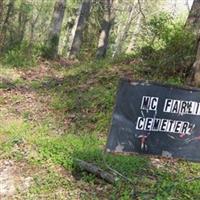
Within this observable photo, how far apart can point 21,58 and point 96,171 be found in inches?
396

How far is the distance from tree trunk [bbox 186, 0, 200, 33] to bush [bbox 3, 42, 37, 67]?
6.21m

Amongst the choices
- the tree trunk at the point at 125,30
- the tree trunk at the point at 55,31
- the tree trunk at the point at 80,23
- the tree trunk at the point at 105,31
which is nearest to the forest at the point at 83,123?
the tree trunk at the point at 55,31

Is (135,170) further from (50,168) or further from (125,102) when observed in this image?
(125,102)

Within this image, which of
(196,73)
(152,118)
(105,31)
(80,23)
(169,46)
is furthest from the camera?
(80,23)

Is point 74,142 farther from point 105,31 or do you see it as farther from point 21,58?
point 105,31

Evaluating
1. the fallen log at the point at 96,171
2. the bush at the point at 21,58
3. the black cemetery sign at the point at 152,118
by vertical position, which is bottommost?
the fallen log at the point at 96,171

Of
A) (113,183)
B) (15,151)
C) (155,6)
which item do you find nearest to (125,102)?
(113,183)

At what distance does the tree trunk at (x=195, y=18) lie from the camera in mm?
11336

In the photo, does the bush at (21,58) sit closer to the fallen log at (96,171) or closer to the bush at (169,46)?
the bush at (169,46)

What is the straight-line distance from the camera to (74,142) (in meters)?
8.12

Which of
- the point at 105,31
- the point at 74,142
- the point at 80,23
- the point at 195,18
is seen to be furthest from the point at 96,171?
the point at 80,23

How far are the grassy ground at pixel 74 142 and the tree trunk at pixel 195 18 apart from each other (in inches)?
61.1

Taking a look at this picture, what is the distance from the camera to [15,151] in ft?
25.3

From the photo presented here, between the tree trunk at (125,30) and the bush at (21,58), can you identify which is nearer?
the bush at (21,58)
